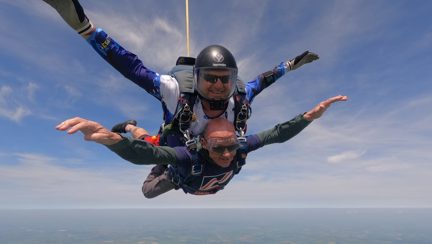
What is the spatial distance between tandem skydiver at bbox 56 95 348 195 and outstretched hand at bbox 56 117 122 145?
0.02 meters

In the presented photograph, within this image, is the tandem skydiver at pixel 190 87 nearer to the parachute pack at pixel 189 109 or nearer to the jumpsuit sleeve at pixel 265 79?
the parachute pack at pixel 189 109

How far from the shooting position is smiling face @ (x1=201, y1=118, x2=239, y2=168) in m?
4.41

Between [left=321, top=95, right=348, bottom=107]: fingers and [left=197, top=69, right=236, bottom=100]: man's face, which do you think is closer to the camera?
[left=197, top=69, right=236, bottom=100]: man's face

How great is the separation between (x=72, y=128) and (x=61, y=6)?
1784 millimetres

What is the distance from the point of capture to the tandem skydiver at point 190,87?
4.20 m

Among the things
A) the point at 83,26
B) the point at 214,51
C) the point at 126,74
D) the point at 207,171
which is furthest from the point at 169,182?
the point at 83,26

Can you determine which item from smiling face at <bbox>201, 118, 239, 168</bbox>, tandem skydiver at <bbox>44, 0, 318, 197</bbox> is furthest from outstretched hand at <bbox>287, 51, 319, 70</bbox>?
smiling face at <bbox>201, 118, 239, 168</bbox>

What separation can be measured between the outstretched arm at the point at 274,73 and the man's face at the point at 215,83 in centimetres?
106

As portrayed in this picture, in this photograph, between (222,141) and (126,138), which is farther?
(222,141)

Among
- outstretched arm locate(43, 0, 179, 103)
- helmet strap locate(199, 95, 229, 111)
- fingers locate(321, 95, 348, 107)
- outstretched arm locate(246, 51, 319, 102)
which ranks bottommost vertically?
helmet strap locate(199, 95, 229, 111)

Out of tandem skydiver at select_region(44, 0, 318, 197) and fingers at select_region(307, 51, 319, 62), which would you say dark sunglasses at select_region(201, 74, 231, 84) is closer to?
tandem skydiver at select_region(44, 0, 318, 197)

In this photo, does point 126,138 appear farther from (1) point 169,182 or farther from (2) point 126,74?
(1) point 169,182

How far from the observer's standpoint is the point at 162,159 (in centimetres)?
395

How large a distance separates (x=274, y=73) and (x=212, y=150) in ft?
7.34
